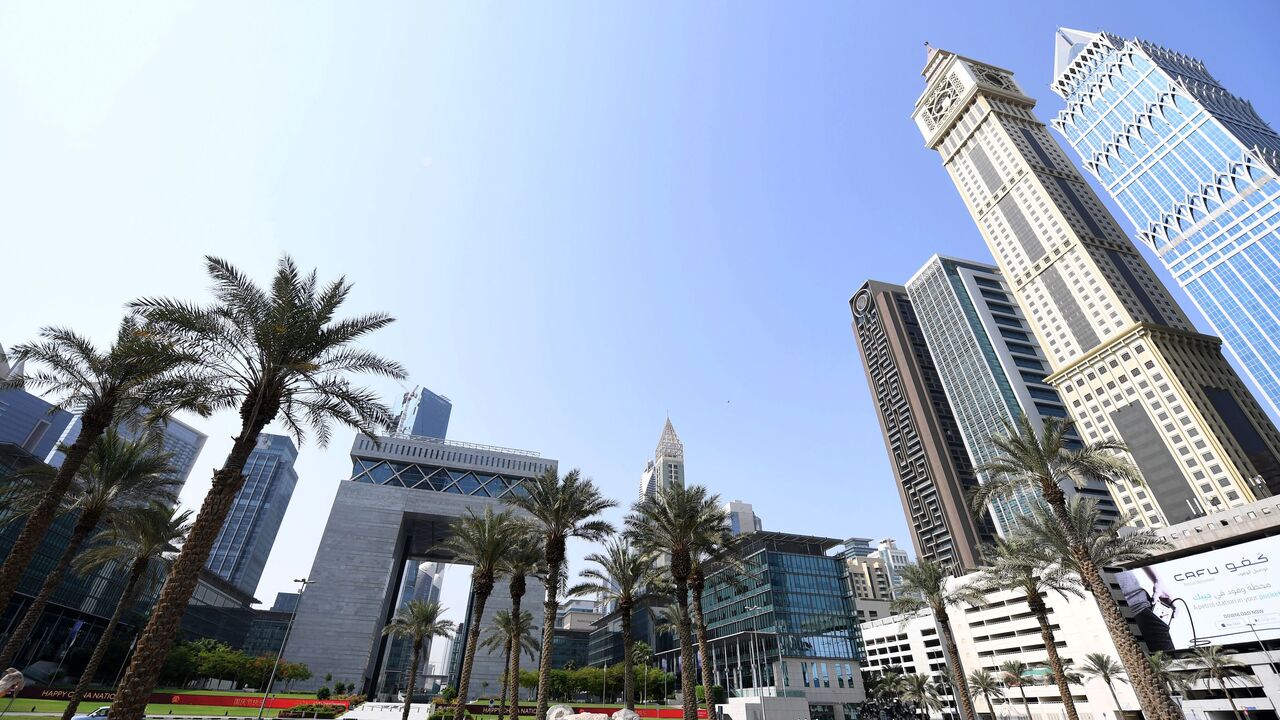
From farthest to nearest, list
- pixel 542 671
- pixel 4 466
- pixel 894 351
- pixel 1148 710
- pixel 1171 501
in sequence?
pixel 894 351 → pixel 1171 501 → pixel 4 466 → pixel 542 671 → pixel 1148 710

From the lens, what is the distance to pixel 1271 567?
4950 cm

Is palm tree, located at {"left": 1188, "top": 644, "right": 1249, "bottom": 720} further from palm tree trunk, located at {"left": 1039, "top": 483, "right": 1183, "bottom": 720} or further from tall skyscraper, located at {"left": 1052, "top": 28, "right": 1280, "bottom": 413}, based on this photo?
tall skyscraper, located at {"left": 1052, "top": 28, "right": 1280, "bottom": 413}

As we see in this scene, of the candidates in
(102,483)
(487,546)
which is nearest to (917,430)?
(487,546)

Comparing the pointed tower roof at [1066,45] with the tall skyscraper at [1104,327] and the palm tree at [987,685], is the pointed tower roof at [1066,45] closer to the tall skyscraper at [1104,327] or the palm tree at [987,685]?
the tall skyscraper at [1104,327]

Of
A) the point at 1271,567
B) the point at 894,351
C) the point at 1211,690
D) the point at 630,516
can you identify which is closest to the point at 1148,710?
the point at 630,516

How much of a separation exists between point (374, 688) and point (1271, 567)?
9563cm

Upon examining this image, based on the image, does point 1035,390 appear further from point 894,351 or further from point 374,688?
point 374,688

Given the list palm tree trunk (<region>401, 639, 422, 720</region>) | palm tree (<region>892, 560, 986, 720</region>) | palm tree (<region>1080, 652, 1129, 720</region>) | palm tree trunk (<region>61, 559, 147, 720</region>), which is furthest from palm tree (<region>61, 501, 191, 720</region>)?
palm tree (<region>1080, 652, 1129, 720</region>)

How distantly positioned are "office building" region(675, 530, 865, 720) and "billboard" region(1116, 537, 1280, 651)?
34.8m

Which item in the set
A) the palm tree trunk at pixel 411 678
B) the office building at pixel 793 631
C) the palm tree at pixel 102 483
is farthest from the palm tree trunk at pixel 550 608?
the office building at pixel 793 631

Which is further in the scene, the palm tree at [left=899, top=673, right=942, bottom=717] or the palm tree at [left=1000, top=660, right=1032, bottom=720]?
the palm tree at [left=899, top=673, right=942, bottom=717]

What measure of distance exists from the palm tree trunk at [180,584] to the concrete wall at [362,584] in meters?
53.0

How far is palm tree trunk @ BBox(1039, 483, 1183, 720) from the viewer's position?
20922mm

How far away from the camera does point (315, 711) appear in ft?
145
